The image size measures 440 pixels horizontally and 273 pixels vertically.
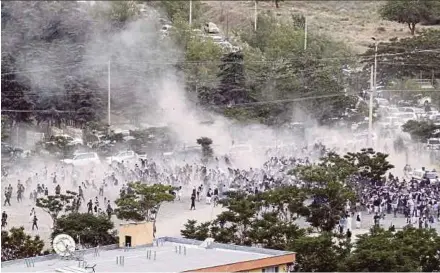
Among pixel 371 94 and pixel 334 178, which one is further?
pixel 371 94

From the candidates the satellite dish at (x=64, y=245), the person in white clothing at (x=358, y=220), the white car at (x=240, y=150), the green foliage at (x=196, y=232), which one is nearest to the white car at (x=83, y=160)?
the white car at (x=240, y=150)

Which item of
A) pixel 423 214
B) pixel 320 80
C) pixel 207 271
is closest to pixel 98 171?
pixel 320 80

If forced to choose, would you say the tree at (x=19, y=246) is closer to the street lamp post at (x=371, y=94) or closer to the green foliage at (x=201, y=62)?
the street lamp post at (x=371, y=94)

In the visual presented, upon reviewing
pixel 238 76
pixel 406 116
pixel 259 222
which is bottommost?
pixel 259 222

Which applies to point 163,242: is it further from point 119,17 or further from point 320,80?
point 119,17

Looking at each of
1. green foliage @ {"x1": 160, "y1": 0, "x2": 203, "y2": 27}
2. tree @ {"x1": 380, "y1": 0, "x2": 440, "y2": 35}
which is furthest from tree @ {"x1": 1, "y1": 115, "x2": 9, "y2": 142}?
tree @ {"x1": 380, "y1": 0, "x2": 440, "y2": 35}

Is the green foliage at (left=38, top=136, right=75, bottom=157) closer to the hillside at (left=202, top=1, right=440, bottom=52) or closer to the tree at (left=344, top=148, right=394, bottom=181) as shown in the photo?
the tree at (left=344, top=148, right=394, bottom=181)

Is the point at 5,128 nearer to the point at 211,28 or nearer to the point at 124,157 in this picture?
the point at 124,157

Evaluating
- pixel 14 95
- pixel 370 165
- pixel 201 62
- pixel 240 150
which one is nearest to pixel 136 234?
pixel 370 165
